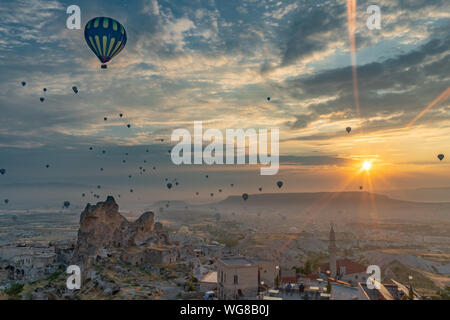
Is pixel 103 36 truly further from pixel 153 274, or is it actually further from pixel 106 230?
pixel 153 274

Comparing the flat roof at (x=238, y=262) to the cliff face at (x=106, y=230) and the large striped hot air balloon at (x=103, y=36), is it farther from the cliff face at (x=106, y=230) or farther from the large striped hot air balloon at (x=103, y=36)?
the large striped hot air balloon at (x=103, y=36)

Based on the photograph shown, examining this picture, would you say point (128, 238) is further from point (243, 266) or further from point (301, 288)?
point (301, 288)

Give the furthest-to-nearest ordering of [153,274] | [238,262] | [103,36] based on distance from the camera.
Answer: [153,274], [103,36], [238,262]

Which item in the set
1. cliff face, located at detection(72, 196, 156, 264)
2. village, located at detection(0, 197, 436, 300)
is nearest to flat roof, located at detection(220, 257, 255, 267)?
village, located at detection(0, 197, 436, 300)

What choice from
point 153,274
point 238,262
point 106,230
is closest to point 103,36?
point 238,262

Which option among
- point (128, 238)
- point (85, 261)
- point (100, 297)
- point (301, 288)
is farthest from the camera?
point (128, 238)

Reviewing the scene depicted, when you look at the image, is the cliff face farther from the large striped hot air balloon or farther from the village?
the large striped hot air balloon

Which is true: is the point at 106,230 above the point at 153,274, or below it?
above
